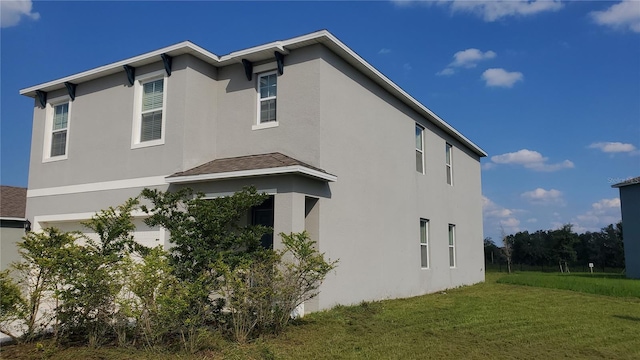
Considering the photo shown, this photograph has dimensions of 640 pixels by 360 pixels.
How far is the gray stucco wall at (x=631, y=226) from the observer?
2589cm

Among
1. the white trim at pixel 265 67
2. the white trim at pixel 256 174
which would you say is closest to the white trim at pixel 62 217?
the white trim at pixel 256 174

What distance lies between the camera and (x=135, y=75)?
12.9 metres

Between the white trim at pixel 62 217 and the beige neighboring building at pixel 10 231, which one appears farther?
the beige neighboring building at pixel 10 231

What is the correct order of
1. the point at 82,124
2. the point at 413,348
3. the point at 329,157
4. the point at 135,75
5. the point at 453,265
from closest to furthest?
the point at 413,348
the point at 329,157
the point at 135,75
the point at 82,124
the point at 453,265

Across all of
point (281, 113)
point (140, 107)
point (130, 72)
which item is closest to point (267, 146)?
point (281, 113)

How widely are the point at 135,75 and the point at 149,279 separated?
7.93 meters

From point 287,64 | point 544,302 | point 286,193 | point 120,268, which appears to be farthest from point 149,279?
point 544,302

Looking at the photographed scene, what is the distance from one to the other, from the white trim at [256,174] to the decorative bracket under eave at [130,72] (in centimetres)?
363

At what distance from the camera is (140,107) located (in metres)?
12.9

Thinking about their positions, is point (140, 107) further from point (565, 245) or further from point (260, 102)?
point (565, 245)

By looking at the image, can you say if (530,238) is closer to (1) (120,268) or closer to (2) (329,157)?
(2) (329,157)

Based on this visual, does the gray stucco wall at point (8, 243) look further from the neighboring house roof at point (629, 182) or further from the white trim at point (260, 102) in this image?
the neighboring house roof at point (629, 182)

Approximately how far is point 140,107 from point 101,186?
247 centimetres

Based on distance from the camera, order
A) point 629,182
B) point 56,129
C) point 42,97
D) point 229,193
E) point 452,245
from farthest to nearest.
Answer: point 629,182
point 452,245
point 42,97
point 56,129
point 229,193
